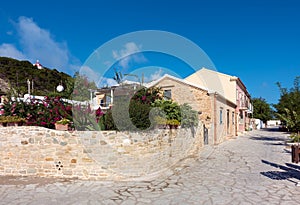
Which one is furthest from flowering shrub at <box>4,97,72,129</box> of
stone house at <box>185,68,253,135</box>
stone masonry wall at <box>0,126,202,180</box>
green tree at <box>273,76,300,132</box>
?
stone house at <box>185,68,253,135</box>

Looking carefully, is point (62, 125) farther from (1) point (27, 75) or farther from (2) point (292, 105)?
(1) point (27, 75)

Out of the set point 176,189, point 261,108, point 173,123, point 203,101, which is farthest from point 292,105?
point 261,108

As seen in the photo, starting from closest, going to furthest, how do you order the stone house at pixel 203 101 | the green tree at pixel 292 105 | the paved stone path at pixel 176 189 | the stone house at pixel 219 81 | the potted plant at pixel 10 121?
the paved stone path at pixel 176 189
the potted plant at pixel 10 121
the green tree at pixel 292 105
the stone house at pixel 203 101
the stone house at pixel 219 81

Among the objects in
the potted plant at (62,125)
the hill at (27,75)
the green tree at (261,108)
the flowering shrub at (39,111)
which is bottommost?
the potted plant at (62,125)

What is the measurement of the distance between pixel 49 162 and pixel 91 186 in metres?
1.79

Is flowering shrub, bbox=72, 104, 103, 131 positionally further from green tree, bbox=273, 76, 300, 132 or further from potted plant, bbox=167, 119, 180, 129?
green tree, bbox=273, 76, 300, 132

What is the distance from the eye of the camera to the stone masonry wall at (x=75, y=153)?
23.0ft

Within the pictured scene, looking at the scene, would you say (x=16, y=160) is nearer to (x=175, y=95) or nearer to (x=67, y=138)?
(x=67, y=138)

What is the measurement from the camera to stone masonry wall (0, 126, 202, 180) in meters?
7.01

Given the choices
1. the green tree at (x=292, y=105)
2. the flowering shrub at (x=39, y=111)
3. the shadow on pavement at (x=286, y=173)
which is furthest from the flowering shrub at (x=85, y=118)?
the green tree at (x=292, y=105)

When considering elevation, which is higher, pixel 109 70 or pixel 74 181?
pixel 109 70

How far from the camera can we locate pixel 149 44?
10500mm

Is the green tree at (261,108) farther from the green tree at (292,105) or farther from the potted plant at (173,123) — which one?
the potted plant at (173,123)

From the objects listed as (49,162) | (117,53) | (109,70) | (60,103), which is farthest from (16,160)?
(117,53)
